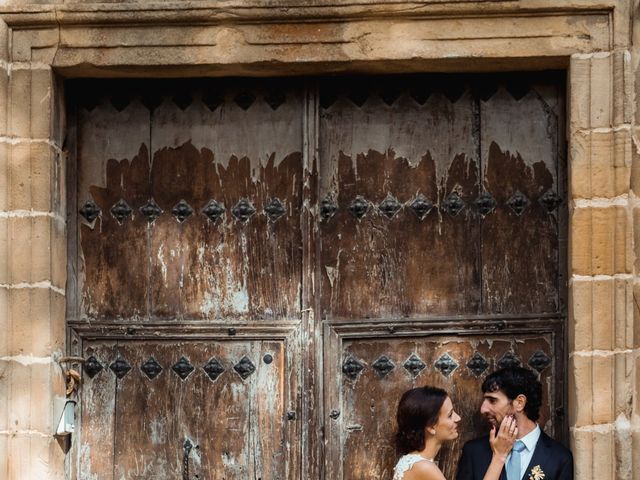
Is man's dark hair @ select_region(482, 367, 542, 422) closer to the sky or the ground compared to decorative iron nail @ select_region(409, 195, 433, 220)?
closer to the ground

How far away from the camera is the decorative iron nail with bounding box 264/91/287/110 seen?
5.20m

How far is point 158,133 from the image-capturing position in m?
5.21

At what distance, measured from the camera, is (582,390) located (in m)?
4.73

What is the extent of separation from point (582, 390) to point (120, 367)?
176cm

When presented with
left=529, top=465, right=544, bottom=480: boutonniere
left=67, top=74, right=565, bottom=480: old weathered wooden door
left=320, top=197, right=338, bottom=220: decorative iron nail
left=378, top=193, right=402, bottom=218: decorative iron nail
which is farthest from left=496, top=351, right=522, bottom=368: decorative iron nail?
left=320, top=197, right=338, bottom=220: decorative iron nail

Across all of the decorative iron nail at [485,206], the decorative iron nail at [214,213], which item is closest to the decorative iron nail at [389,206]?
the decorative iron nail at [485,206]

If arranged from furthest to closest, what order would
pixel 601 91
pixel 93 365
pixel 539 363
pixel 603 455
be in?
pixel 93 365 < pixel 539 363 < pixel 601 91 < pixel 603 455

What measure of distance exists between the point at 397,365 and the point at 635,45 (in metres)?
1.48

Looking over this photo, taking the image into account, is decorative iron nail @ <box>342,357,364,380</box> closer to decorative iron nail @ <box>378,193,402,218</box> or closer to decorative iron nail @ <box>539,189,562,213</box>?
decorative iron nail @ <box>378,193,402,218</box>

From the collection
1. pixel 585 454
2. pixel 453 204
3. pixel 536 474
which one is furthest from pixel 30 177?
pixel 585 454

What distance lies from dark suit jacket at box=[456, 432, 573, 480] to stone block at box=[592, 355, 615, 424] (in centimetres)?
19

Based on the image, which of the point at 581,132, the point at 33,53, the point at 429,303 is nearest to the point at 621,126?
the point at 581,132

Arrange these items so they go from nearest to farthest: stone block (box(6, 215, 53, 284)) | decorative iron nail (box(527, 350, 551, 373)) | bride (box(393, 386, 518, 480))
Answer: bride (box(393, 386, 518, 480)), stone block (box(6, 215, 53, 284)), decorative iron nail (box(527, 350, 551, 373))

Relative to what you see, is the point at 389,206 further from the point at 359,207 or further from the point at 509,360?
the point at 509,360
